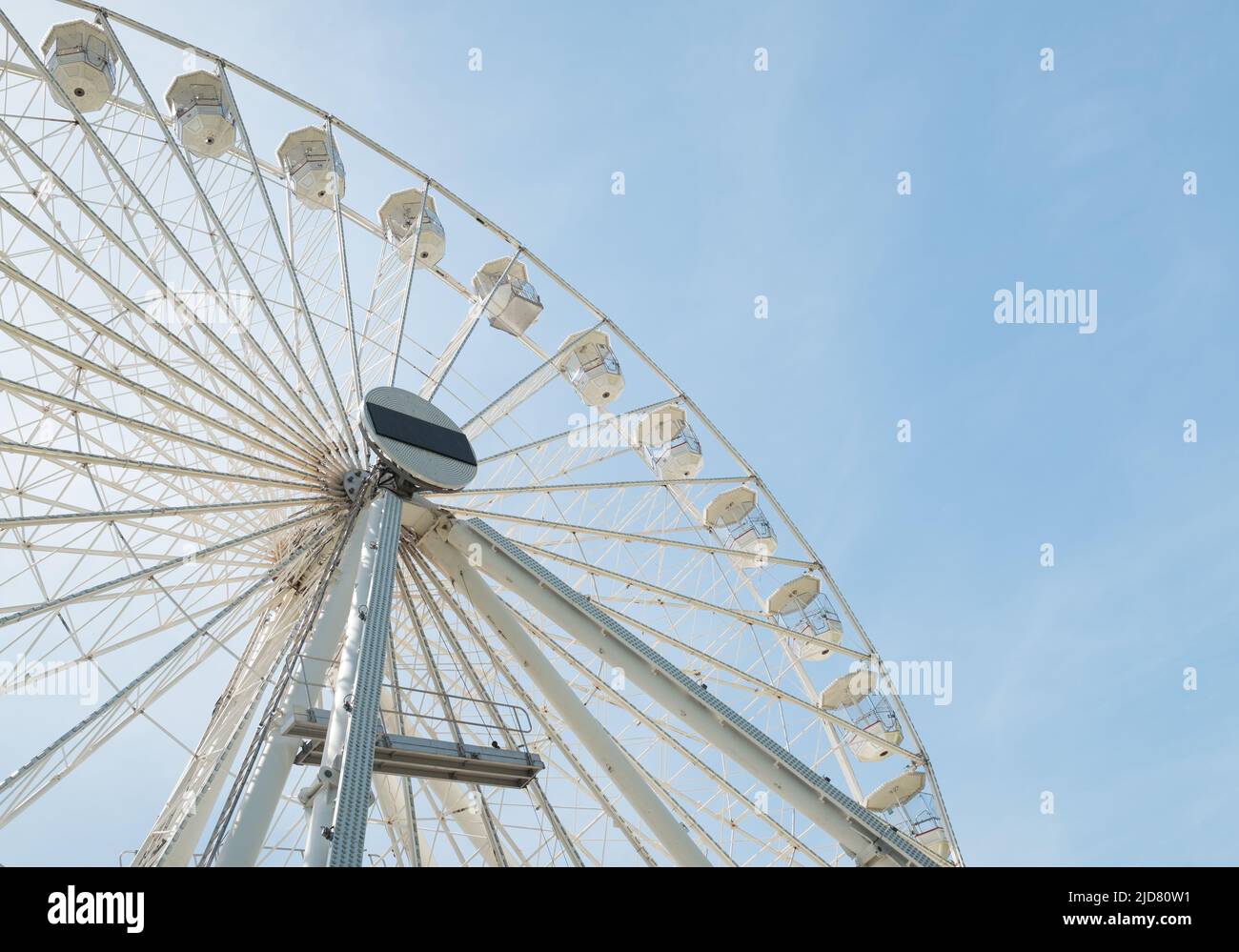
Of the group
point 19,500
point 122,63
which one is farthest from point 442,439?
point 122,63

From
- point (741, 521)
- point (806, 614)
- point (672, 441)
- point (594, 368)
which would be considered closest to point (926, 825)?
point (806, 614)

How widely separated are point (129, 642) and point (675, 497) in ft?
36.3

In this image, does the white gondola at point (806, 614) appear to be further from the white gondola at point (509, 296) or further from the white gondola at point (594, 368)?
the white gondola at point (509, 296)

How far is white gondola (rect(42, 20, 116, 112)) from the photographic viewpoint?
17.8 meters

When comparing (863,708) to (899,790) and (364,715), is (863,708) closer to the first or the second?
(899,790)

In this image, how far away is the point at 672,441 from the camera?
24266 mm

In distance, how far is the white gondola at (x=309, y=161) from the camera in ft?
68.1

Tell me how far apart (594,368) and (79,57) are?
1054cm

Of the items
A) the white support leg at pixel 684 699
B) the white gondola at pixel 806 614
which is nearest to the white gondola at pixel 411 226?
the white support leg at pixel 684 699

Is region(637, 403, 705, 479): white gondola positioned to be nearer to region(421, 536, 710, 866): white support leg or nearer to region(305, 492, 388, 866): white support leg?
region(421, 536, 710, 866): white support leg

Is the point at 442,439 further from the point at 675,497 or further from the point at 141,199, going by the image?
the point at 675,497

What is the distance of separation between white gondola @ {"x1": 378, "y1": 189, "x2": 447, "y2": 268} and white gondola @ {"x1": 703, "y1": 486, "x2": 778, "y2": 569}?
7760 mm

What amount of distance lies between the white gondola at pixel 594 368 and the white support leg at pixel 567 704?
772 cm

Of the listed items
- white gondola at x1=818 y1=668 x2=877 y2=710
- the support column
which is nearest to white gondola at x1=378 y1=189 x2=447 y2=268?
the support column
